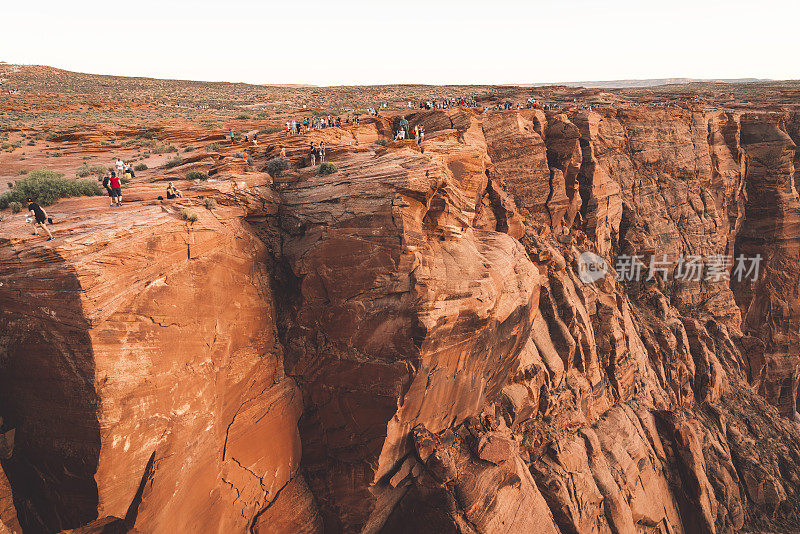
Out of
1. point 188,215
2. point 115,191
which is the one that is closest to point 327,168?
point 188,215

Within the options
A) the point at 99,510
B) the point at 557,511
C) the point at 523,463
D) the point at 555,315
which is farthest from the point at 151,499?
the point at 555,315

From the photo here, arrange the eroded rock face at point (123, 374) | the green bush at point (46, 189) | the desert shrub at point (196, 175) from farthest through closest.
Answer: the desert shrub at point (196, 175) → the green bush at point (46, 189) → the eroded rock face at point (123, 374)

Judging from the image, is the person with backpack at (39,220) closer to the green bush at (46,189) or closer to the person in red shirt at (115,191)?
the person in red shirt at (115,191)

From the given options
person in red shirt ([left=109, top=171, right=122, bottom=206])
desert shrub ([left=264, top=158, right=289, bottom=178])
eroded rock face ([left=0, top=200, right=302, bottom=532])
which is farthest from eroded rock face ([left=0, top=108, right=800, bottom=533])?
person in red shirt ([left=109, top=171, right=122, bottom=206])

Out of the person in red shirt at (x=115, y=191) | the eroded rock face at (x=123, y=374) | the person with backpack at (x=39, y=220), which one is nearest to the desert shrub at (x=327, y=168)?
the eroded rock face at (x=123, y=374)

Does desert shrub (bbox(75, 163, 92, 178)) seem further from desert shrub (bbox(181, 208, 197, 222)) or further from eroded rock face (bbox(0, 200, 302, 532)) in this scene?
desert shrub (bbox(181, 208, 197, 222))

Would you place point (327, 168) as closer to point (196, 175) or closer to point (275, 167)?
point (275, 167)
